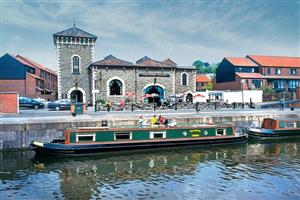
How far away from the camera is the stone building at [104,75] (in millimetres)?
39094

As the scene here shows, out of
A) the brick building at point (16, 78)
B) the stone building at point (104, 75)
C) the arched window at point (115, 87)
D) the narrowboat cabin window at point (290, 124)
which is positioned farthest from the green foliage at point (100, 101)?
the narrowboat cabin window at point (290, 124)

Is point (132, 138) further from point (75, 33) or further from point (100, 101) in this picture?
point (75, 33)

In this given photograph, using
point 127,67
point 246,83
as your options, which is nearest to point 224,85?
point 246,83

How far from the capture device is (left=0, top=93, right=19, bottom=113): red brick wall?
1001 inches

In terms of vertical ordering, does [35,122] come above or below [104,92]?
below

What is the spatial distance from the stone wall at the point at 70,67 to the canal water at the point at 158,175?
74.9ft

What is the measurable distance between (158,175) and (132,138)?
5521 mm

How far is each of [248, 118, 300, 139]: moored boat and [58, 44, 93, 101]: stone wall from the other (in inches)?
963

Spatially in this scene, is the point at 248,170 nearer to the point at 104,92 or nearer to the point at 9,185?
the point at 9,185

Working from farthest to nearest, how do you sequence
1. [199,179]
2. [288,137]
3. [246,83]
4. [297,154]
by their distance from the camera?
[246,83], [288,137], [297,154], [199,179]

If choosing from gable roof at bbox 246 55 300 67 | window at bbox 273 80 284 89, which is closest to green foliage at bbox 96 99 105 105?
gable roof at bbox 246 55 300 67

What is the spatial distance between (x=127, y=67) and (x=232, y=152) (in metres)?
23.7

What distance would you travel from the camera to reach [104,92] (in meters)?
38.9

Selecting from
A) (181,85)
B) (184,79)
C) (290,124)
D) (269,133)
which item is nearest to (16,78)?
(181,85)
